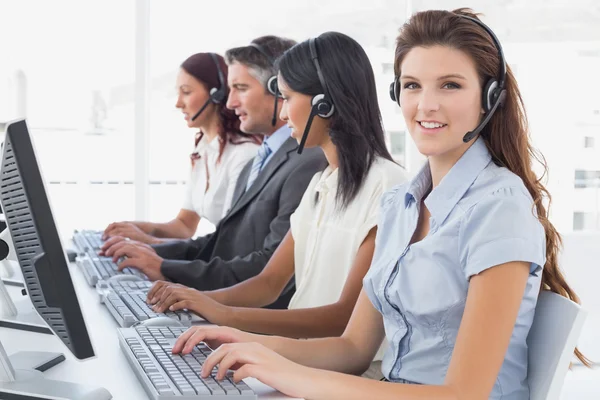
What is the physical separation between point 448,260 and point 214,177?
1964 millimetres

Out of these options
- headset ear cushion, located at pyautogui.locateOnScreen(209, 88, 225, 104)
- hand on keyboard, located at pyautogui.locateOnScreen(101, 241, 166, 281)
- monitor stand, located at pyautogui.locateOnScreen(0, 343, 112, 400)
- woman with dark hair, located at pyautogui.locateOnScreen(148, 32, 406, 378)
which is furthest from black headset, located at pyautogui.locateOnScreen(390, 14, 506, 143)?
headset ear cushion, located at pyautogui.locateOnScreen(209, 88, 225, 104)

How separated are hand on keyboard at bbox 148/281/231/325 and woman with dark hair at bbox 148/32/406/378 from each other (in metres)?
0.05

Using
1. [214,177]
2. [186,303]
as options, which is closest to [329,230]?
[186,303]

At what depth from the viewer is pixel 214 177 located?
320 centimetres

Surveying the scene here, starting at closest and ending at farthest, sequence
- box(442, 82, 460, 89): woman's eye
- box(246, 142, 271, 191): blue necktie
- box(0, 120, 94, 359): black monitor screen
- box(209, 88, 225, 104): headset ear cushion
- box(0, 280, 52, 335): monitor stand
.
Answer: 1. box(0, 120, 94, 359): black monitor screen
2. box(442, 82, 460, 89): woman's eye
3. box(0, 280, 52, 335): monitor stand
4. box(246, 142, 271, 191): blue necktie
5. box(209, 88, 225, 104): headset ear cushion

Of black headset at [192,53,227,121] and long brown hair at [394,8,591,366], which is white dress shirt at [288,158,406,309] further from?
black headset at [192,53,227,121]

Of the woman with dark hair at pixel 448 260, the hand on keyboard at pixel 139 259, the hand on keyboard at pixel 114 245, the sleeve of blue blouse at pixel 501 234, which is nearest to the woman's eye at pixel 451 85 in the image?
the woman with dark hair at pixel 448 260

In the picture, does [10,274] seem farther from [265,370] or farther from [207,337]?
[265,370]

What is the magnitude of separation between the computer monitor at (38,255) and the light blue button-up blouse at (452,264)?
50 cm

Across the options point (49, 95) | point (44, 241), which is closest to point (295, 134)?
point (44, 241)

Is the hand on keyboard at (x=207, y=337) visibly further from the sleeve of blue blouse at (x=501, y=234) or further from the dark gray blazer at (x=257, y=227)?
the dark gray blazer at (x=257, y=227)

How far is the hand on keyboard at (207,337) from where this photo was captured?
4.24 feet

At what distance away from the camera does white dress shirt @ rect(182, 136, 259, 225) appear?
3064mm

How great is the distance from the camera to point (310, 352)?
1.46 metres
